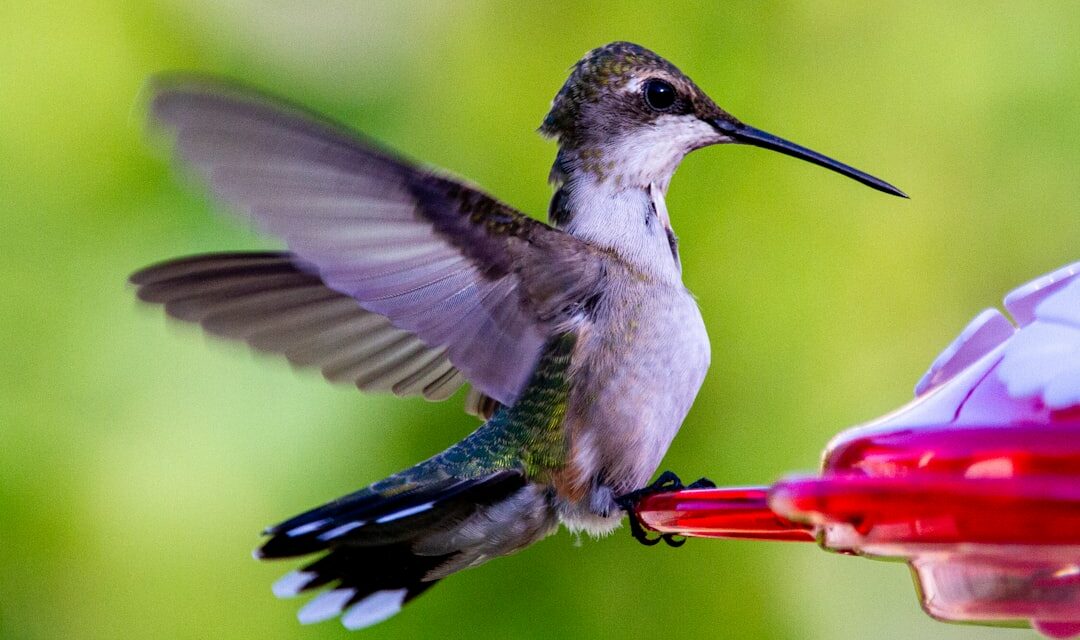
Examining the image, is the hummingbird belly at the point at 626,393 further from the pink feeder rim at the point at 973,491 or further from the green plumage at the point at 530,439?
the pink feeder rim at the point at 973,491

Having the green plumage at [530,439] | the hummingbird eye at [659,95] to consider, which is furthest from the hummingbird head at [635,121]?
the green plumage at [530,439]

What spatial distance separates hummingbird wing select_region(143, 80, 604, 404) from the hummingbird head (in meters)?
0.40

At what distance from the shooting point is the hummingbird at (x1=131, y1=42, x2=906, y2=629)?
10.7 ft

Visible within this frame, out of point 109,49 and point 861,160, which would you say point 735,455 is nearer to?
point 861,160

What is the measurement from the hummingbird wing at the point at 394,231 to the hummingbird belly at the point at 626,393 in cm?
12

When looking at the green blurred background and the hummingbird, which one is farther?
the green blurred background

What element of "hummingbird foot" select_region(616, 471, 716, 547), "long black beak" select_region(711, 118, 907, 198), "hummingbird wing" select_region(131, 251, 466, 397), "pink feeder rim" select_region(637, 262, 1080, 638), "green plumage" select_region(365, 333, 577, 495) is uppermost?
"long black beak" select_region(711, 118, 907, 198)

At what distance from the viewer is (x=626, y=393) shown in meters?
3.59

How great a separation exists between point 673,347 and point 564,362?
328 millimetres

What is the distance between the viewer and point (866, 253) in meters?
5.48

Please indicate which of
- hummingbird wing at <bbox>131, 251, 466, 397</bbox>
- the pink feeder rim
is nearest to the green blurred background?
hummingbird wing at <bbox>131, 251, 466, 397</bbox>

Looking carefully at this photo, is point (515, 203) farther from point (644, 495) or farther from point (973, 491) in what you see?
point (973, 491)

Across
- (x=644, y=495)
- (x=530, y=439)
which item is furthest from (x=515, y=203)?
(x=644, y=495)

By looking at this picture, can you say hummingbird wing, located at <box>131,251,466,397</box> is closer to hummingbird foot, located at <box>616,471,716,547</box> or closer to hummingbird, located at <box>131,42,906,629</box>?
hummingbird, located at <box>131,42,906,629</box>
